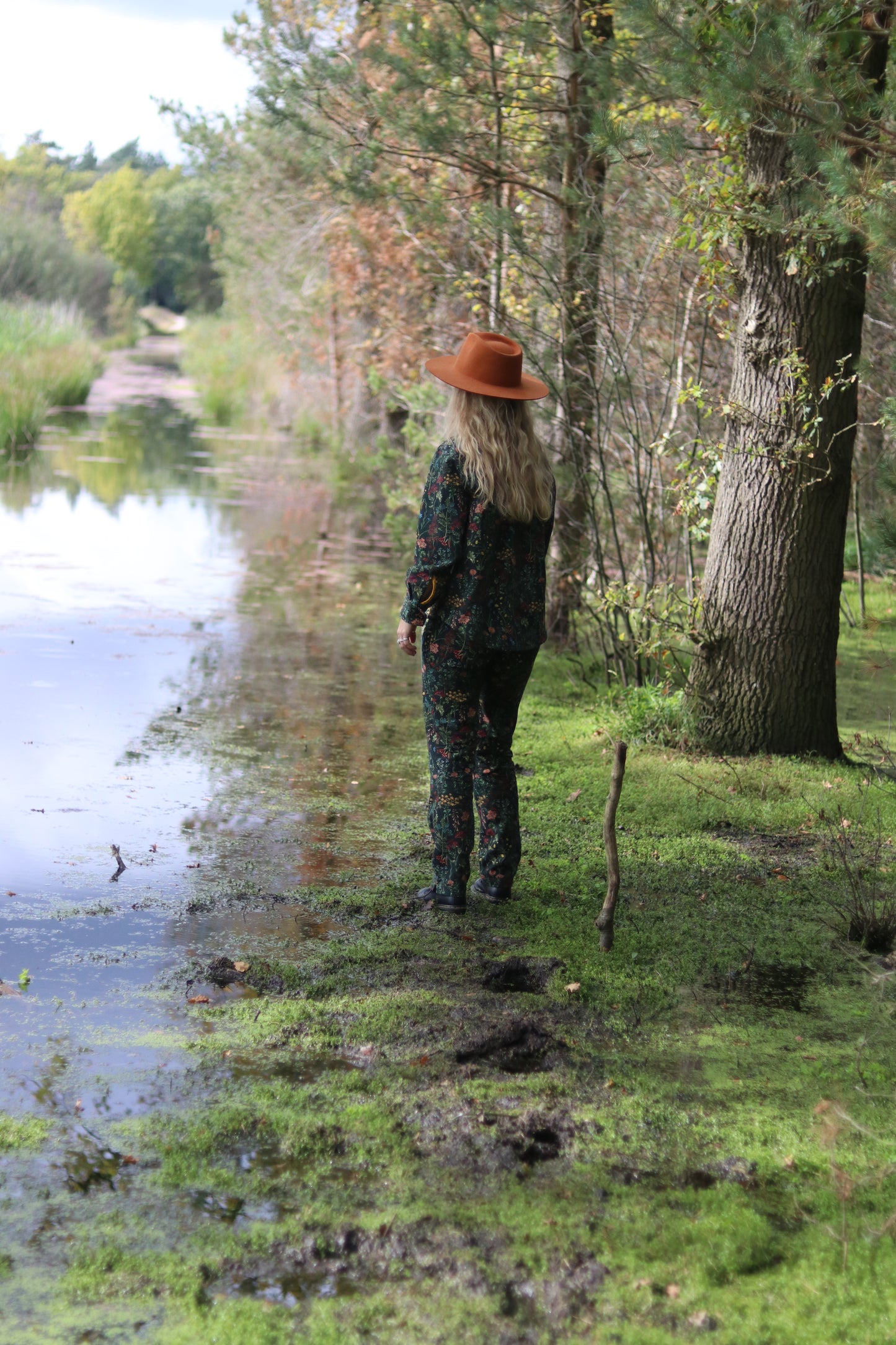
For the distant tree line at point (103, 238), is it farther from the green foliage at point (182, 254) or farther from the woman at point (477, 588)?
the woman at point (477, 588)

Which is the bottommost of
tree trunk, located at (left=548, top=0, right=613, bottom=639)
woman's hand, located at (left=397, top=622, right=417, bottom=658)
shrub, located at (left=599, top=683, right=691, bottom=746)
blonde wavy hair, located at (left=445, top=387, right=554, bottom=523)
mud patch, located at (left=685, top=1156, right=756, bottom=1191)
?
mud patch, located at (left=685, top=1156, right=756, bottom=1191)

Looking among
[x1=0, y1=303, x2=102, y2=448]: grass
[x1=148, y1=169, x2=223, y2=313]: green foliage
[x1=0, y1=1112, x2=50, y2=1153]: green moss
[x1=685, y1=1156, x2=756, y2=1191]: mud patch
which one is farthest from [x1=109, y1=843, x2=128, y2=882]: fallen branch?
[x1=148, y1=169, x2=223, y2=313]: green foliage

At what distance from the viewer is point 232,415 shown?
31266 mm

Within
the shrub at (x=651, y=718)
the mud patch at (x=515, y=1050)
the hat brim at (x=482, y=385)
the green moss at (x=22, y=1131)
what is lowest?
the green moss at (x=22, y=1131)

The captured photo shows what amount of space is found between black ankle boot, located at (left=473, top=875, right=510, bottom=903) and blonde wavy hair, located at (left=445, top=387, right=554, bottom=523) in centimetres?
139

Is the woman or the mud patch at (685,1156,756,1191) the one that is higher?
the woman

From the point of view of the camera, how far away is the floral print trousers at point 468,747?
4.73 metres

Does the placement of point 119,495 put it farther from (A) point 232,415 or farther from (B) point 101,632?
(A) point 232,415

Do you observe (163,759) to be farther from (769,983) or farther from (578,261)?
(578,261)

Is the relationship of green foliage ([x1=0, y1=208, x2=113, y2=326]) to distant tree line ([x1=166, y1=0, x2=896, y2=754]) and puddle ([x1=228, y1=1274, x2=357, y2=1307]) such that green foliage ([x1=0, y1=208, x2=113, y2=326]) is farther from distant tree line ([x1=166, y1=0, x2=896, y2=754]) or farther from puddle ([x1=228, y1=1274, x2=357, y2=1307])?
puddle ([x1=228, y1=1274, x2=357, y2=1307])

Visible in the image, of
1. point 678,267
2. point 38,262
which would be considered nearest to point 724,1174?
point 678,267

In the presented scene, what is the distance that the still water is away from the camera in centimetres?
400

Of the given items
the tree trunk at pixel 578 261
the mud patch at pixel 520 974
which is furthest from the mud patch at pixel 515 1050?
the tree trunk at pixel 578 261

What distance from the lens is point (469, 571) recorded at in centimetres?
459
